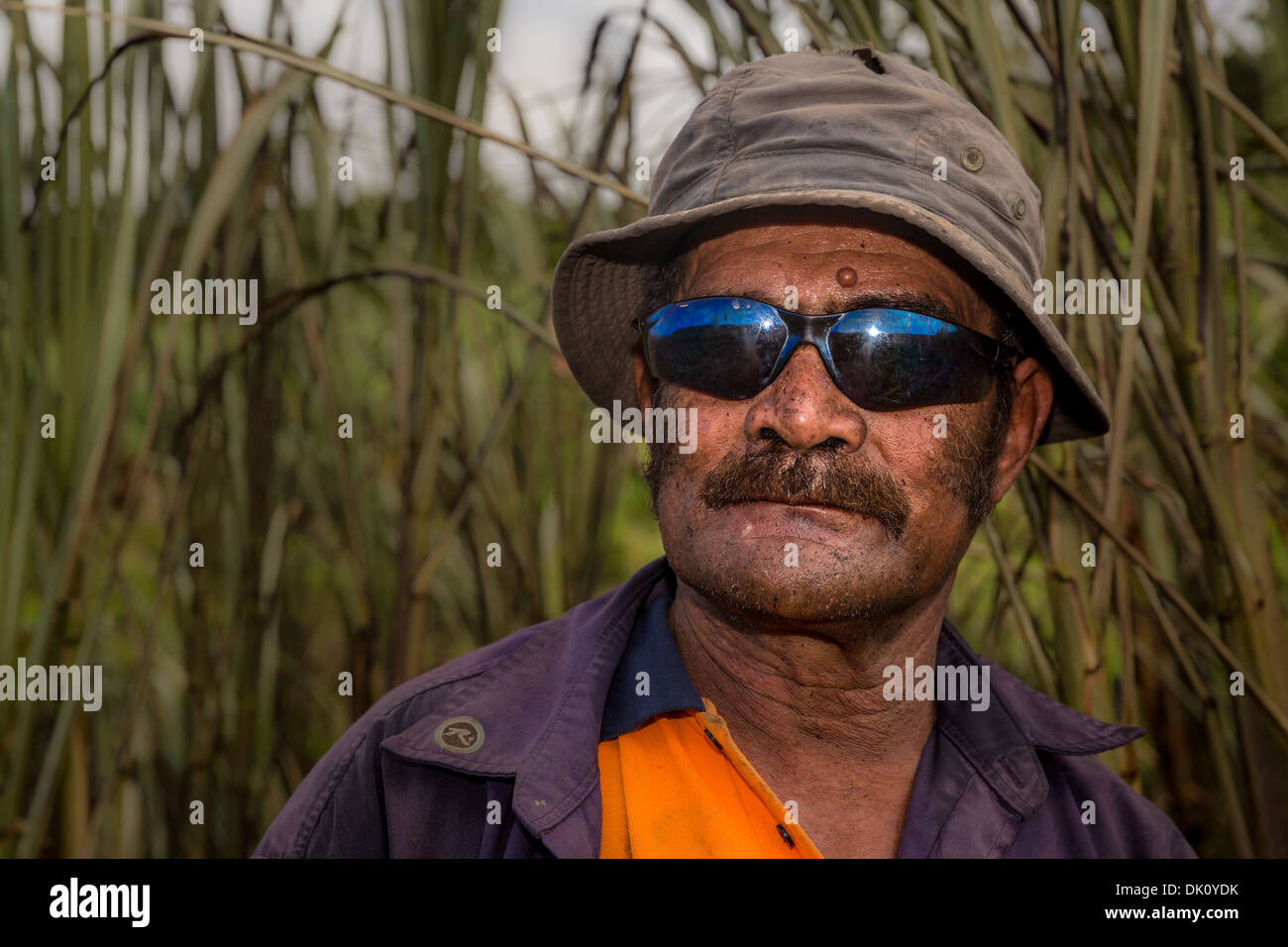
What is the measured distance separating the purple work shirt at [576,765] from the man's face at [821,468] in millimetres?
123

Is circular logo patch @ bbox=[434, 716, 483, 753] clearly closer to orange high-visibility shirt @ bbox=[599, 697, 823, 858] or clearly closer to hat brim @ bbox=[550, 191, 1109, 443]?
orange high-visibility shirt @ bbox=[599, 697, 823, 858]

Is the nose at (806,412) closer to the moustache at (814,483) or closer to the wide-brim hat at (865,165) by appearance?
the moustache at (814,483)

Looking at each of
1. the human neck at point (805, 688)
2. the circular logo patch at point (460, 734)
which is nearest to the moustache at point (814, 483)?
the human neck at point (805, 688)

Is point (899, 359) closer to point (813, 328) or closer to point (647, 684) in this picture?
point (813, 328)

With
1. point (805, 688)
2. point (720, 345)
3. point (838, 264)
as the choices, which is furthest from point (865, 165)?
point (805, 688)

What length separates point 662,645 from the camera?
3.57 ft

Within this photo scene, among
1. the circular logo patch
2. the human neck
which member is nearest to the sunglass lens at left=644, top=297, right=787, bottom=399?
the human neck

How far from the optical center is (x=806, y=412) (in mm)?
986

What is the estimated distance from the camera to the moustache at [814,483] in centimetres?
98

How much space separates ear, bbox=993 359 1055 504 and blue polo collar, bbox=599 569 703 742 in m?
0.40

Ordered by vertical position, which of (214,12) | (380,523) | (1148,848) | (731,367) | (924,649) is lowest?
(1148,848)
